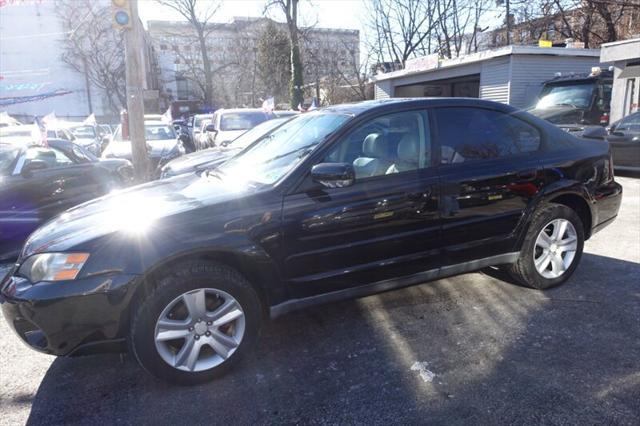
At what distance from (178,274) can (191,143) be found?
58.9ft

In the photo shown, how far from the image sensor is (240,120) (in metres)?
12.0

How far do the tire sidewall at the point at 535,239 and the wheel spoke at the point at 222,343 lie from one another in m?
2.48

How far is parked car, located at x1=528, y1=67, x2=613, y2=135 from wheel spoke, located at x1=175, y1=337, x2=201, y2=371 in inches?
419

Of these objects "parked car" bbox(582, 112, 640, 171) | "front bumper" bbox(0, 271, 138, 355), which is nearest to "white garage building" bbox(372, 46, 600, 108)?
"parked car" bbox(582, 112, 640, 171)

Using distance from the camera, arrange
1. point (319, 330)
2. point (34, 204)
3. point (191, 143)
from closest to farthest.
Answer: point (319, 330) < point (34, 204) < point (191, 143)

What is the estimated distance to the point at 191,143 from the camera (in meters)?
19.6

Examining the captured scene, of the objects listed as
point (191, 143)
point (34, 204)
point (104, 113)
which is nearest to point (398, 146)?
point (34, 204)

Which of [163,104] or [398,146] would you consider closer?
[398,146]

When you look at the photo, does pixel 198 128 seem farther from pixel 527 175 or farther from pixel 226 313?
pixel 226 313

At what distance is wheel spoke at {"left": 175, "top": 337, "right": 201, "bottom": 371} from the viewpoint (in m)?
2.69

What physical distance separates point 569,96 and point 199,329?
1181 cm

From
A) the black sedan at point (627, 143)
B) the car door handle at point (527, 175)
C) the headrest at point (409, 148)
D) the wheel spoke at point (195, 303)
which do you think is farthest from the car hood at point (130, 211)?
the black sedan at point (627, 143)

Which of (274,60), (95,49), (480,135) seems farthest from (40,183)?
(274,60)

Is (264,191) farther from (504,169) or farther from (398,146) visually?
(504,169)
